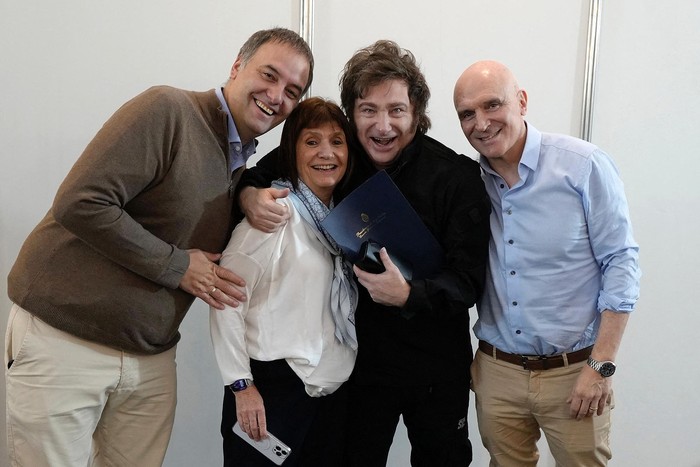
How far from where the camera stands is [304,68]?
172 cm

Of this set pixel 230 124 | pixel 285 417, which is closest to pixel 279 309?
pixel 285 417

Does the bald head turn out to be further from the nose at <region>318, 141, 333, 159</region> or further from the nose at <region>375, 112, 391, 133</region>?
the nose at <region>318, 141, 333, 159</region>

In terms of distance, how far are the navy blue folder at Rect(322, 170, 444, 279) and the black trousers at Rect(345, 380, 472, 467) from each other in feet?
1.19

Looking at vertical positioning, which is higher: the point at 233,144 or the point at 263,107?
the point at 263,107

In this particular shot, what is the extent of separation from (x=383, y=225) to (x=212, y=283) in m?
0.46

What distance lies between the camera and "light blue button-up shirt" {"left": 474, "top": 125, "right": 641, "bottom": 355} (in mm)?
1657

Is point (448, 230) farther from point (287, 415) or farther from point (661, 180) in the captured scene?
point (661, 180)

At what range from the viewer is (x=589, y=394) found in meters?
1.65

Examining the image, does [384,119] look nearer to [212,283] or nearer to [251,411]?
[212,283]

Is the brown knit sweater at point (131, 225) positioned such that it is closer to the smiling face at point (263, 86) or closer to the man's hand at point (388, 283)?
the smiling face at point (263, 86)

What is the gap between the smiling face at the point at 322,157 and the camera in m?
1.69

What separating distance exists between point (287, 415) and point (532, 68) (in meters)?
1.57

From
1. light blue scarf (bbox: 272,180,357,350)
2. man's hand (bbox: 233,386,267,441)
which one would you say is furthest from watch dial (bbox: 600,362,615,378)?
man's hand (bbox: 233,386,267,441)

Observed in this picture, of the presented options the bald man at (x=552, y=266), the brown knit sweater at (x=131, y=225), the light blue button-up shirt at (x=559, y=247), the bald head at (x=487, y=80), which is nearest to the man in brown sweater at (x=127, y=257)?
the brown knit sweater at (x=131, y=225)
